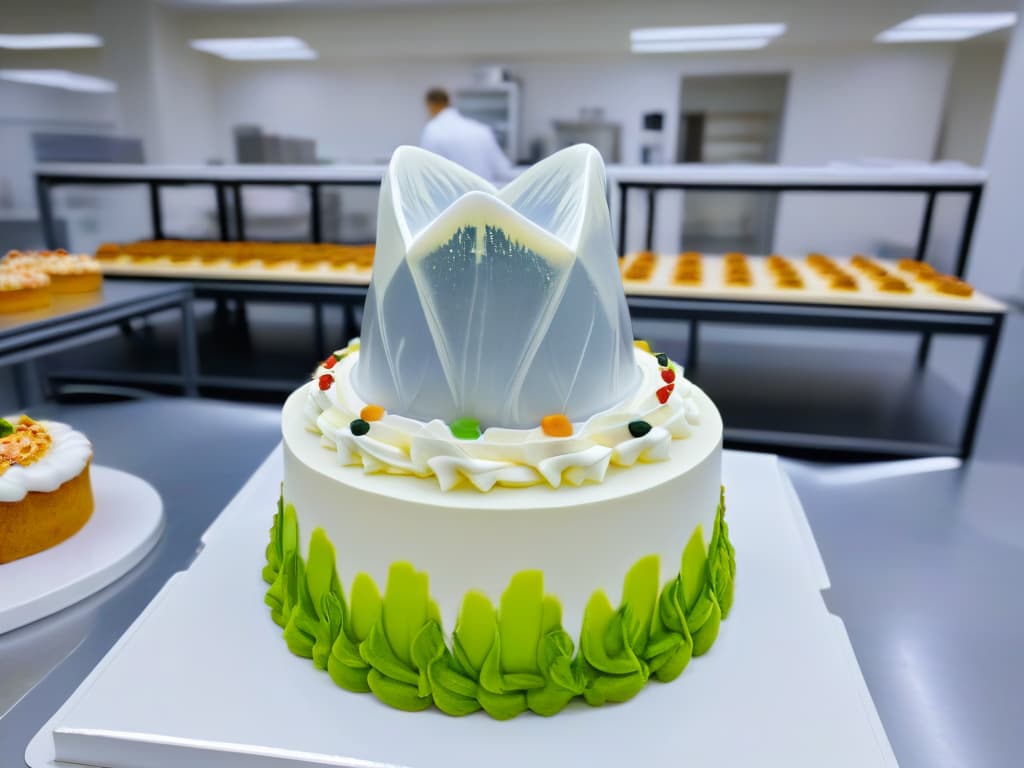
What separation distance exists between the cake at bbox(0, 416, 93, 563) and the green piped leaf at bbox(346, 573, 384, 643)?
70cm

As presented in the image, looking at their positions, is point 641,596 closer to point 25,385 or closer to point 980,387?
point 980,387

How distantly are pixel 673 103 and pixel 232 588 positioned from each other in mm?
6729

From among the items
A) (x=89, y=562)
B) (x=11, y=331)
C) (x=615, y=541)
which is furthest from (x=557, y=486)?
(x=11, y=331)

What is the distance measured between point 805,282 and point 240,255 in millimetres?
2424

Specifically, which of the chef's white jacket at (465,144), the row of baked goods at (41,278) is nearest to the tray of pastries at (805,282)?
the chef's white jacket at (465,144)

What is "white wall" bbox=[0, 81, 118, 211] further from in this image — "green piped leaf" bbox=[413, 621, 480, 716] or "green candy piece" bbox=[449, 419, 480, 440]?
"green piped leaf" bbox=[413, 621, 480, 716]

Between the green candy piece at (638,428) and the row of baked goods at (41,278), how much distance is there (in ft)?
7.39

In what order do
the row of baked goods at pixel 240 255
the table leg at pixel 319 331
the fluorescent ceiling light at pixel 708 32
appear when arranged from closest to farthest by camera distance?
the row of baked goods at pixel 240 255, the table leg at pixel 319 331, the fluorescent ceiling light at pixel 708 32

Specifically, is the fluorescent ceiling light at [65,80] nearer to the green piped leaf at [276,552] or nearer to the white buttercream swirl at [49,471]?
the white buttercream swirl at [49,471]

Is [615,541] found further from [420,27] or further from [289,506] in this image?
[420,27]

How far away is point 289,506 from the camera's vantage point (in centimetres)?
108

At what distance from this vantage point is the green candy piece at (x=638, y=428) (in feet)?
3.15

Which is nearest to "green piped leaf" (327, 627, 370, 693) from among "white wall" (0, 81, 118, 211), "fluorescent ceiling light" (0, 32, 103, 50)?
"white wall" (0, 81, 118, 211)

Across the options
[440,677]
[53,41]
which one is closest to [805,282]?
[440,677]
